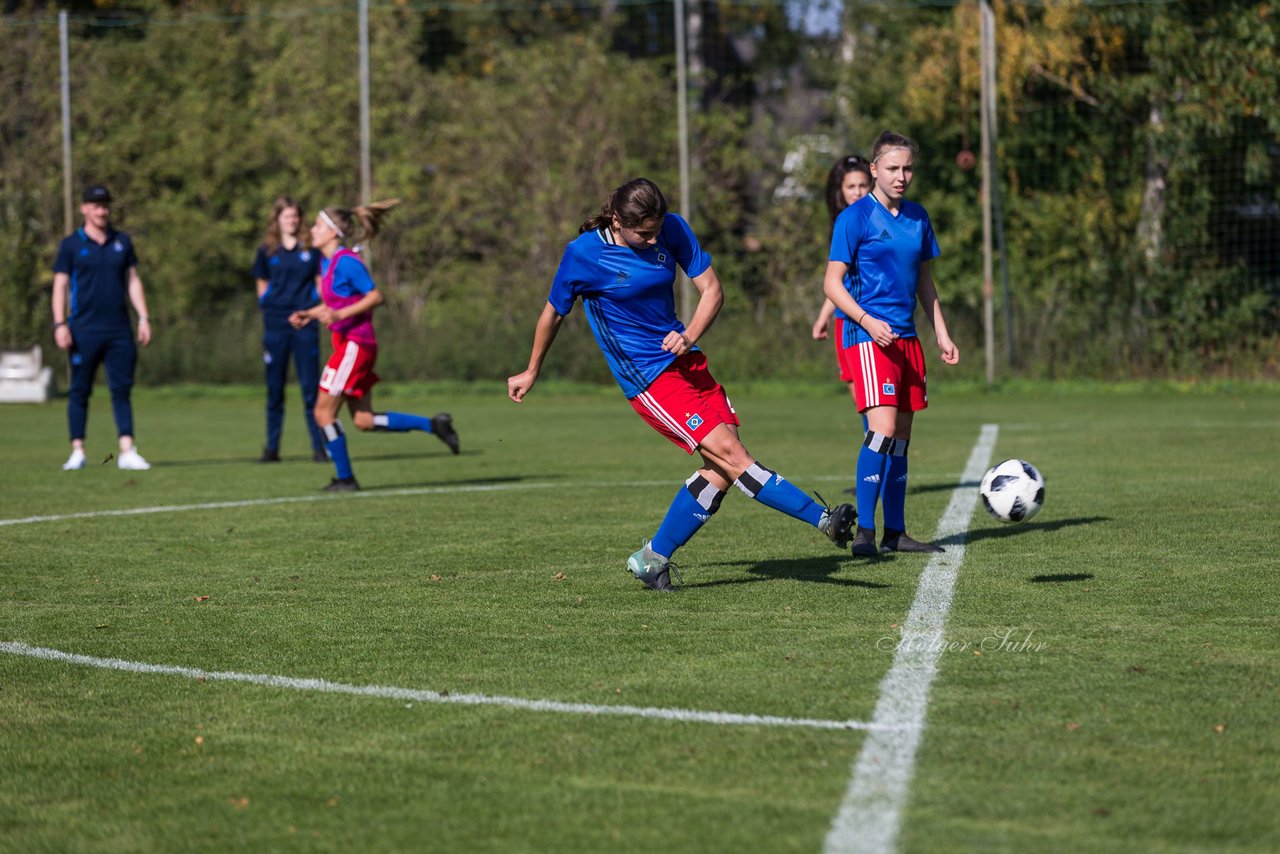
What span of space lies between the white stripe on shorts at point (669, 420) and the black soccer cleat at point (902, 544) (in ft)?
5.24

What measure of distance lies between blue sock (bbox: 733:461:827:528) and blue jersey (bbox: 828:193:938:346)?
4.30ft

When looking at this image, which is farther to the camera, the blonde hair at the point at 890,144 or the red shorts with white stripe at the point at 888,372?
the red shorts with white stripe at the point at 888,372

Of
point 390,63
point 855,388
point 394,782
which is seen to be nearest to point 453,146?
point 390,63

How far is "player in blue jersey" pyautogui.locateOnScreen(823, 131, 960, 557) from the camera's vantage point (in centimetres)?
784

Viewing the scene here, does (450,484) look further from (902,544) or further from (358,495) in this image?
(902,544)

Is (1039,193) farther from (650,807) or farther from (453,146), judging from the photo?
(650,807)

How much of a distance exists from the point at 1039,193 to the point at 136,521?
17544 mm

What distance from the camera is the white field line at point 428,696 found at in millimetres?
4609

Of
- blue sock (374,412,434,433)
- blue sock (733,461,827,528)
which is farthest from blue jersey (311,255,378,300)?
blue sock (733,461,827,528)

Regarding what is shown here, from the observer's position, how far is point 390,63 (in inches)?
1267

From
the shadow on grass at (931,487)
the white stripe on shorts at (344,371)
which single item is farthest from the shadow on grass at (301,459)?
the shadow on grass at (931,487)

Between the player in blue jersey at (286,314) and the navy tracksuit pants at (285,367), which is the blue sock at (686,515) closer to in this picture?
the navy tracksuit pants at (285,367)

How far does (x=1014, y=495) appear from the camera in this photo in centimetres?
771

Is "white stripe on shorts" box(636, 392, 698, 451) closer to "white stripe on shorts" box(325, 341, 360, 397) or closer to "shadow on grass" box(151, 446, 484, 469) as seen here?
"white stripe on shorts" box(325, 341, 360, 397)
